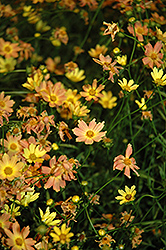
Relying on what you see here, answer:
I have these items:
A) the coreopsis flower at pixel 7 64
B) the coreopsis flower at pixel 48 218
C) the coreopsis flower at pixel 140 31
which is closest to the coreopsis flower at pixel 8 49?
the coreopsis flower at pixel 7 64

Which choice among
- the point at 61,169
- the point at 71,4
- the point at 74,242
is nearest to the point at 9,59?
the point at 71,4

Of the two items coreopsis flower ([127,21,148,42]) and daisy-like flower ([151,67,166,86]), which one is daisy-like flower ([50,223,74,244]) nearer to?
daisy-like flower ([151,67,166,86])

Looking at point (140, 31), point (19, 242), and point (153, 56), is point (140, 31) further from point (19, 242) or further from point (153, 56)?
point (19, 242)

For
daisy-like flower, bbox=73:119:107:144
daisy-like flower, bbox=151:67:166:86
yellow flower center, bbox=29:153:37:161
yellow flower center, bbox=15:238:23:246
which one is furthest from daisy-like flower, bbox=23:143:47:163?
daisy-like flower, bbox=151:67:166:86

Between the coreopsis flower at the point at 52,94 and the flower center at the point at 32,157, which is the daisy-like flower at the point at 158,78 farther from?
the flower center at the point at 32,157

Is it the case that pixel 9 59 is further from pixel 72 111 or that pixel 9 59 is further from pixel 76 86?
pixel 72 111

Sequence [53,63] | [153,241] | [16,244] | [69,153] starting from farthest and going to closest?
[53,63]
[69,153]
[153,241]
[16,244]

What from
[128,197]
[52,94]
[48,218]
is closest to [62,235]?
[48,218]
